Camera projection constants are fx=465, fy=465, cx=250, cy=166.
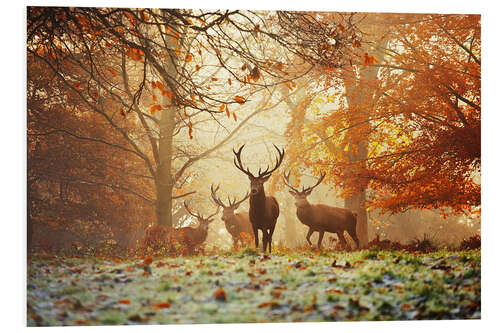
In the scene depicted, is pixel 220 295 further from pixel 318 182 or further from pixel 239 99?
pixel 239 99

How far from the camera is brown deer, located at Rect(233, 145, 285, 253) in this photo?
227 inches

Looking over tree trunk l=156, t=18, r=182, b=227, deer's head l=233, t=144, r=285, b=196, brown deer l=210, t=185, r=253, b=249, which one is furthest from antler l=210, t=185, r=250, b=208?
tree trunk l=156, t=18, r=182, b=227

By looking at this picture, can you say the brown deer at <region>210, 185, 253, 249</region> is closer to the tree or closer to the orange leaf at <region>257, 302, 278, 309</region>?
the tree

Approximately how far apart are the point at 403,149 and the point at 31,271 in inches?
182

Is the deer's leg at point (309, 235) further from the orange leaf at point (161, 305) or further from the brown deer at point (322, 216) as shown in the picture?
the orange leaf at point (161, 305)

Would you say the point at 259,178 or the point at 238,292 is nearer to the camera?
the point at 238,292

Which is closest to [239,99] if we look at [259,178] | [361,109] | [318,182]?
[259,178]

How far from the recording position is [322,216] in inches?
228

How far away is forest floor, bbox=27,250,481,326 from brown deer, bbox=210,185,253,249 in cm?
69

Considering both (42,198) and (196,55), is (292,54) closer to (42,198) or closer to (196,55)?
(196,55)

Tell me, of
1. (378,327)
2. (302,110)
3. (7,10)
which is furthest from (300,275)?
(7,10)

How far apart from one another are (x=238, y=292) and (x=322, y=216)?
5.56ft

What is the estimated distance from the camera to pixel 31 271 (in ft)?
15.4

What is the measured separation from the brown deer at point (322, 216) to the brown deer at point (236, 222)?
2.14 ft
